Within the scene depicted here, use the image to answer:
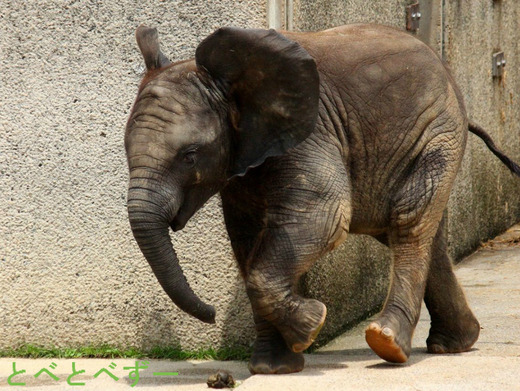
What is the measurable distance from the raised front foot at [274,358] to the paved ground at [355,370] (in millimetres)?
77

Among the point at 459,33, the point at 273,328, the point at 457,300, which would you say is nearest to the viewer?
the point at 273,328

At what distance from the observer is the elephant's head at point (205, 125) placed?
477 cm

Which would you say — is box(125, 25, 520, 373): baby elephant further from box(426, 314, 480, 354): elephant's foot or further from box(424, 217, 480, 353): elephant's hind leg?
box(426, 314, 480, 354): elephant's foot

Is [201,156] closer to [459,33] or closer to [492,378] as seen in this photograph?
[492,378]

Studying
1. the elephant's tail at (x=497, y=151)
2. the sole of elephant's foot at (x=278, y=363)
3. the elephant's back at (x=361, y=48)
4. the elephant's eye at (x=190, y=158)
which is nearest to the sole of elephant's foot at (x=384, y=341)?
the sole of elephant's foot at (x=278, y=363)

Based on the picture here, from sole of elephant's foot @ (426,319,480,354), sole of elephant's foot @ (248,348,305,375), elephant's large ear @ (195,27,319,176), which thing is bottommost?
sole of elephant's foot @ (426,319,480,354)

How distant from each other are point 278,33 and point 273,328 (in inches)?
60.4

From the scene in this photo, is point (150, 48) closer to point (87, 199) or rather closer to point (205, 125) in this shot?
point (205, 125)

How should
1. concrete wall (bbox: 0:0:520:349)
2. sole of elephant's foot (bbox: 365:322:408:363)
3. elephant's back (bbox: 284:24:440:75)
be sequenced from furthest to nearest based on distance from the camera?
concrete wall (bbox: 0:0:520:349) < elephant's back (bbox: 284:24:440:75) < sole of elephant's foot (bbox: 365:322:408:363)

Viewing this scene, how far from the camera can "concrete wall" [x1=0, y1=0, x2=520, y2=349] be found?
6117 mm

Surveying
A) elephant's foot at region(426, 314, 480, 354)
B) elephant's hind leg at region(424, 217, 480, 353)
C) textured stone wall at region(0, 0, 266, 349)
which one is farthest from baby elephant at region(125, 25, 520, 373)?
textured stone wall at region(0, 0, 266, 349)

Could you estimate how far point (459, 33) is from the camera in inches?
380

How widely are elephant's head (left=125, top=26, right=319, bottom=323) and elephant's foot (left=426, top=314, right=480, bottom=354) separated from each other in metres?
1.63

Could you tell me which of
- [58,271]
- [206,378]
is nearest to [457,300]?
[206,378]
